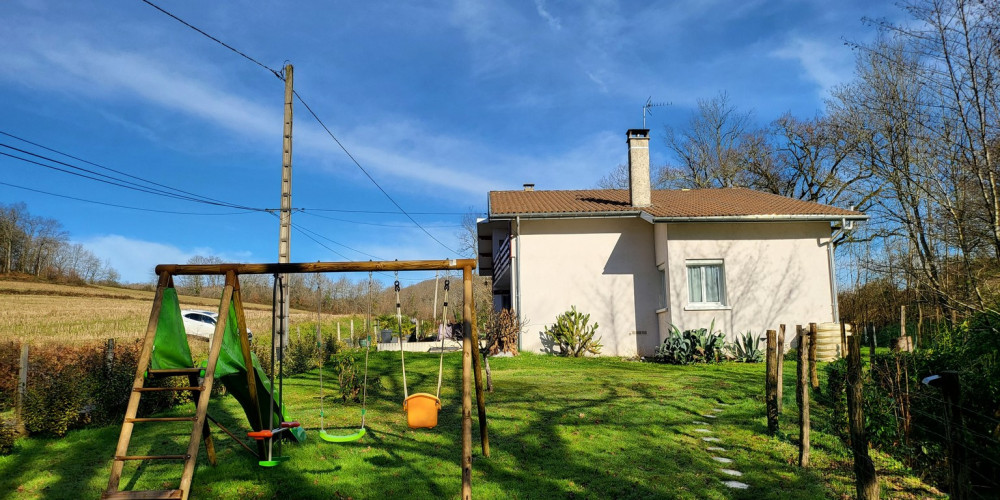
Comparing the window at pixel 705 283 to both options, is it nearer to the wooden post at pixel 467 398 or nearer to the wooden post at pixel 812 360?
the wooden post at pixel 812 360

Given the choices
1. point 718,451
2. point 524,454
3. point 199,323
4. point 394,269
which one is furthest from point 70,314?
point 718,451

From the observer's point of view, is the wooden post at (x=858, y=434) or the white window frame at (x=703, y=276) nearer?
the wooden post at (x=858, y=434)

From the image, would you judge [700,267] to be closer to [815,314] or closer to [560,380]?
[815,314]

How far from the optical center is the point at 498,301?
77.6 ft

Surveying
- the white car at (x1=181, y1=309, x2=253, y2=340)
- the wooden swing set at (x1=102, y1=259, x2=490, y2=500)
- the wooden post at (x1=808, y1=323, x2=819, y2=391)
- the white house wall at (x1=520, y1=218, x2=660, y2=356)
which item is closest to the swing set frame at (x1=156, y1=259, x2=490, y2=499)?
the wooden swing set at (x1=102, y1=259, x2=490, y2=500)

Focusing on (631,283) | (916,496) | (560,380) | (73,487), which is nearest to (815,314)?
(631,283)

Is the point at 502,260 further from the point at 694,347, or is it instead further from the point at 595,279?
the point at 694,347

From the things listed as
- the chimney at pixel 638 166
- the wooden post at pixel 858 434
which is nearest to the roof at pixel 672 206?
the chimney at pixel 638 166

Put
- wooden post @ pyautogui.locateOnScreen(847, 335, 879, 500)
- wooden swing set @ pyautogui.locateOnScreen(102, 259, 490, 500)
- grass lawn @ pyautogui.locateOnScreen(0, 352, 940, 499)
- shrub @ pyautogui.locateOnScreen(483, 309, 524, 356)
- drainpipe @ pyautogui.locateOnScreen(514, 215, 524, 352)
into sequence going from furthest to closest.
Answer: drainpipe @ pyautogui.locateOnScreen(514, 215, 524, 352), shrub @ pyautogui.locateOnScreen(483, 309, 524, 356), grass lawn @ pyautogui.locateOnScreen(0, 352, 940, 499), wooden swing set @ pyautogui.locateOnScreen(102, 259, 490, 500), wooden post @ pyautogui.locateOnScreen(847, 335, 879, 500)

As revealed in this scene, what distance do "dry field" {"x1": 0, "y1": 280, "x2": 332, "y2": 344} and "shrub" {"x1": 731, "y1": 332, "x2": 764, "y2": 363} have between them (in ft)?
53.0

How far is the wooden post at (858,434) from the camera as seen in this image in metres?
4.68

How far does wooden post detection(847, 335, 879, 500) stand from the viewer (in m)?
4.68

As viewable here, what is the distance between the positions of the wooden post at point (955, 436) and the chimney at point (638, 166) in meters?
15.0

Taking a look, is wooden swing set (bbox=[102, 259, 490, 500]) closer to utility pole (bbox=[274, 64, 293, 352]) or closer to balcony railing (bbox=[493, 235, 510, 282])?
utility pole (bbox=[274, 64, 293, 352])
